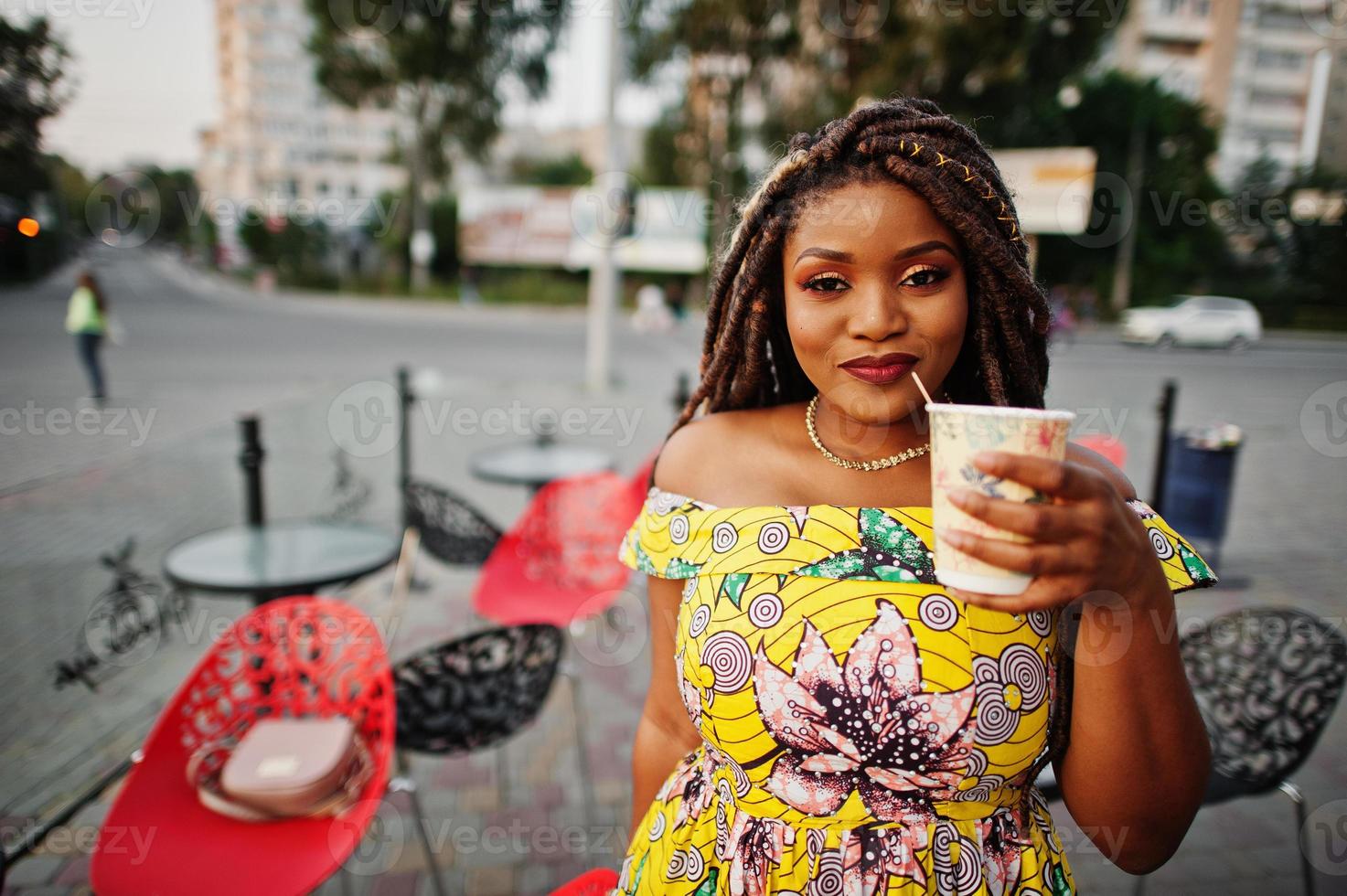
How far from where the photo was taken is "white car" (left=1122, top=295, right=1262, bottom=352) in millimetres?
4422

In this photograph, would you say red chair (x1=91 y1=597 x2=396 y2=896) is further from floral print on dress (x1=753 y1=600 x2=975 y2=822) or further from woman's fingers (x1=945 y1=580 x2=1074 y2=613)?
woman's fingers (x1=945 y1=580 x2=1074 y2=613)

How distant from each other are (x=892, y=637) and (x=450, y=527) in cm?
324

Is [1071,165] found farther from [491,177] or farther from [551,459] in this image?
[491,177]

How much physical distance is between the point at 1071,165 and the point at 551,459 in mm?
4247

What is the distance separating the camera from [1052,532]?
0.72 metres

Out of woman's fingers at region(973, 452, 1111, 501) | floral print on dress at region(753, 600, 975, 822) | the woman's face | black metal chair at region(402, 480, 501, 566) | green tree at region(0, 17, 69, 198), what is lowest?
black metal chair at region(402, 480, 501, 566)
